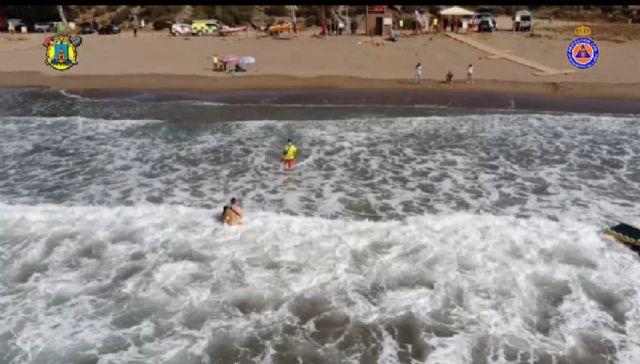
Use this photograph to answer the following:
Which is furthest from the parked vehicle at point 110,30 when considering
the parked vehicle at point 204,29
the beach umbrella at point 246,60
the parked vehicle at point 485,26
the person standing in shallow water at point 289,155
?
the person standing in shallow water at point 289,155

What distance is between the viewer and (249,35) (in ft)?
154

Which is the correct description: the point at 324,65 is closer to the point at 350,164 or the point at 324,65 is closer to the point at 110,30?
the point at 350,164

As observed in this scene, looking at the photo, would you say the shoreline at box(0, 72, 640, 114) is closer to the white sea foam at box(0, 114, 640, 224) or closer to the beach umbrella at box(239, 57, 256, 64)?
the beach umbrella at box(239, 57, 256, 64)

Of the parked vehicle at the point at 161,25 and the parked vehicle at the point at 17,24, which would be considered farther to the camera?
the parked vehicle at the point at 161,25

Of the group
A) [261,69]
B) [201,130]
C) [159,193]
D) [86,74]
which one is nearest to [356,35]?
[261,69]

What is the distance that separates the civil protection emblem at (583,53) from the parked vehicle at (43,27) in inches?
1756

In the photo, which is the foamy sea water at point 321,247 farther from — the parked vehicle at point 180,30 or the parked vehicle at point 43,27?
the parked vehicle at point 43,27

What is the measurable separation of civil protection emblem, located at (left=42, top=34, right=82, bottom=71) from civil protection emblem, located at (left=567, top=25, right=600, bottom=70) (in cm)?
3372

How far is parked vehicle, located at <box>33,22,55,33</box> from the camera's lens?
51781mm

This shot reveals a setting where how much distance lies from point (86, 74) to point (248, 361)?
3146cm

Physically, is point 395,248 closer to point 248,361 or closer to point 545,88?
point 248,361

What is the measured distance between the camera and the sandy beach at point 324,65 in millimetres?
32938

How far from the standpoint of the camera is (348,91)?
106 feet

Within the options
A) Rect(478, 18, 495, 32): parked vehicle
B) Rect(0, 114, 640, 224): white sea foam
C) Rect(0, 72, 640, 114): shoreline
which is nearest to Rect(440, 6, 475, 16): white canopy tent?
Rect(478, 18, 495, 32): parked vehicle
